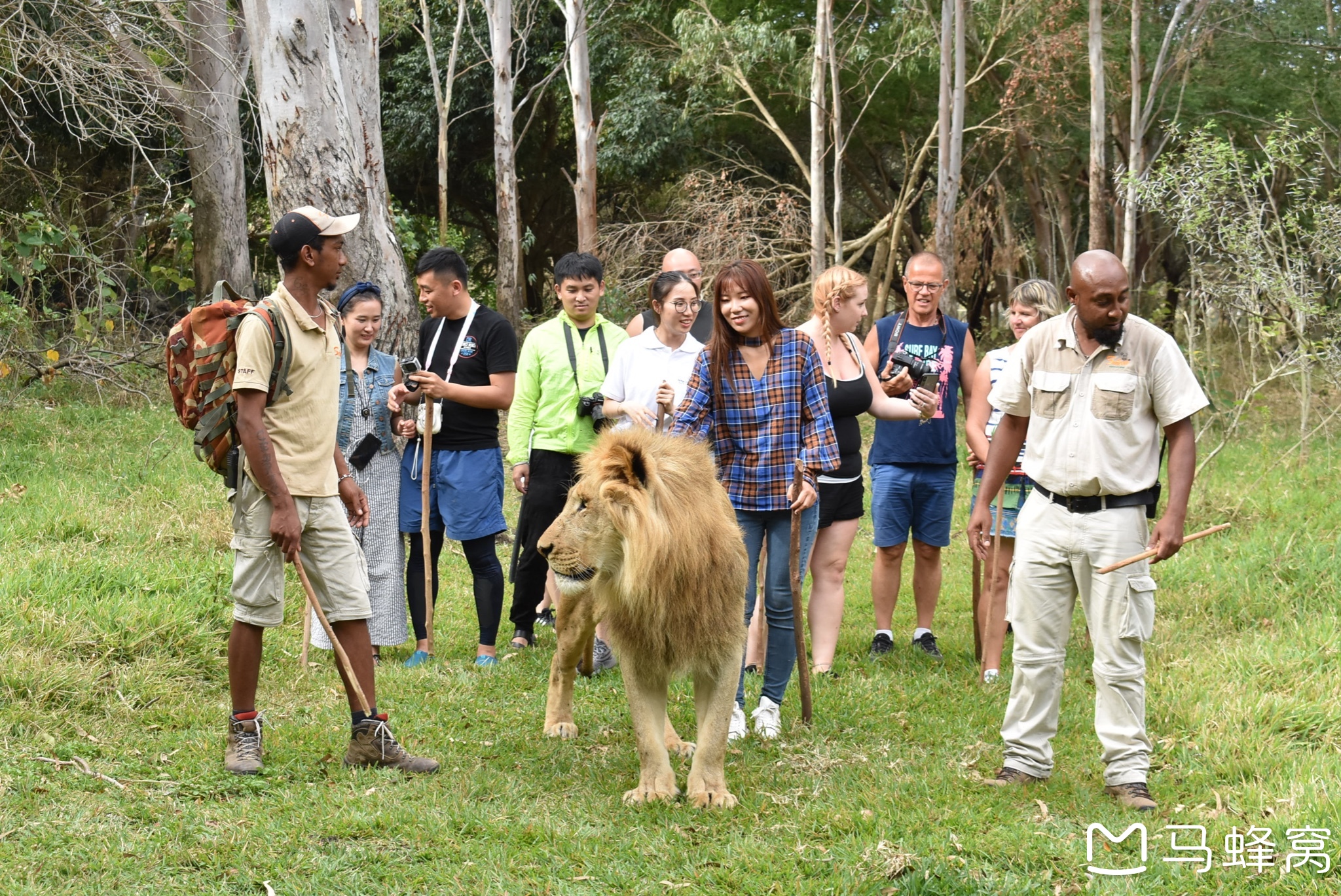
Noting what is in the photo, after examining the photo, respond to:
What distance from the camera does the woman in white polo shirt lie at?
653 centimetres

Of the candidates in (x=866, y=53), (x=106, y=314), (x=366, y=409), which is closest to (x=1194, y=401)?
(x=366, y=409)

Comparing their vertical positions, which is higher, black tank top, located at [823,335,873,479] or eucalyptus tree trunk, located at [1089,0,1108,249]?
eucalyptus tree trunk, located at [1089,0,1108,249]

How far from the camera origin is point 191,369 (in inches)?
192

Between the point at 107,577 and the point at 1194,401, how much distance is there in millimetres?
6157

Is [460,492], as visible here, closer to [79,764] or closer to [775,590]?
[775,590]

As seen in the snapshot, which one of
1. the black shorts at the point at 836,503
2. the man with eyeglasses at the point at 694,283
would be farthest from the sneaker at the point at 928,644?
the man with eyeglasses at the point at 694,283

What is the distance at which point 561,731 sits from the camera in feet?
19.5

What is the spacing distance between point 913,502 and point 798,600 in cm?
200

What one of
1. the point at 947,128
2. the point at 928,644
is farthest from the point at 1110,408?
the point at 947,128

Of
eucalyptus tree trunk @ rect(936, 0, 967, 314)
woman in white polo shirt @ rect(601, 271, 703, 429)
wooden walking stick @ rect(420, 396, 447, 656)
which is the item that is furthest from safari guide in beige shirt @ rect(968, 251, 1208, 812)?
eucalyptus tree trunk @ rect(936, 0, 967, 314)

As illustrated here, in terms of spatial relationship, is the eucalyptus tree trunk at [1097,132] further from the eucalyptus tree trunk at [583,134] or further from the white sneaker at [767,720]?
the white sneaker at [767,720]

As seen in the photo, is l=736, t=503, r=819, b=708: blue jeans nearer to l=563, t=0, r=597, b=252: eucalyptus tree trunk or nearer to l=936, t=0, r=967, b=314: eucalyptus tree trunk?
l=936, t=0, r=967, b=314: eucalyptus tree trunk

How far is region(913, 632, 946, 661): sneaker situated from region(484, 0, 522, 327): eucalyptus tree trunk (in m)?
13.2

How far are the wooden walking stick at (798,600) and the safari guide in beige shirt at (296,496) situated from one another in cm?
179
